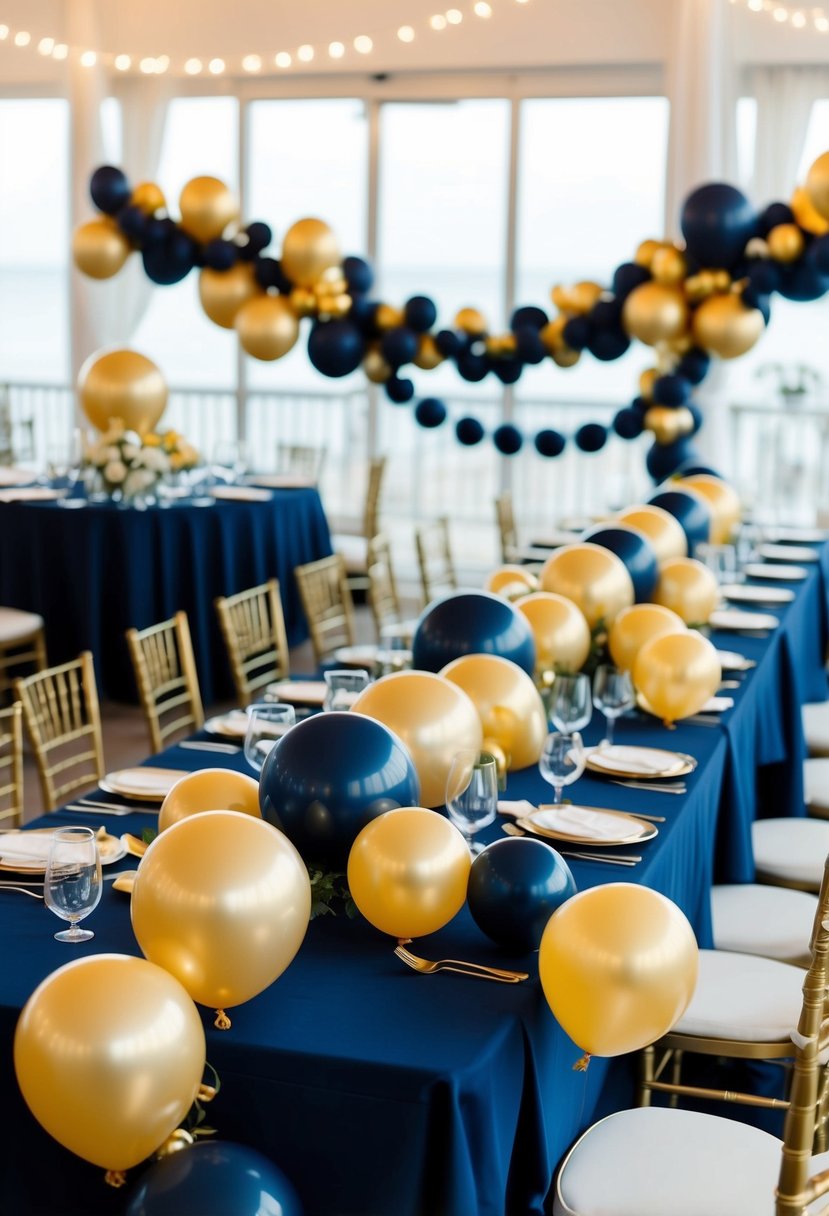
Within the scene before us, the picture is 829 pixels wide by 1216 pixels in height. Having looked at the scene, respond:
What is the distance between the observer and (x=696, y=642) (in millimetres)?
2990

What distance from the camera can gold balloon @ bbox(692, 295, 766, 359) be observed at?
4742mm

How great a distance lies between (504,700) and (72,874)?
3.13ft

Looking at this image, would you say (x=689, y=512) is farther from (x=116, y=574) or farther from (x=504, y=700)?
(x=116, y=574)

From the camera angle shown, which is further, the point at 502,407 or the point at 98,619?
the point at 502,407

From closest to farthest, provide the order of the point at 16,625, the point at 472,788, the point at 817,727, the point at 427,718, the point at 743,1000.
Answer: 1. the point at 472,788
2. the point at 427,718
3. the point at 743,1000
4. the point at 817,727
5. the point at 16,625

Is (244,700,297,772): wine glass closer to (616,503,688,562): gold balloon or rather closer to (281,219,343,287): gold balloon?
(616,503,688,562): gold balloon

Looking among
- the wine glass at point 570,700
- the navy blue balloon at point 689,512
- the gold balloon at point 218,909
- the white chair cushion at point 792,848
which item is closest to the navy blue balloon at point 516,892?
the gold balloon at point 218,909

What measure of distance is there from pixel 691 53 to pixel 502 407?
217 centimetres

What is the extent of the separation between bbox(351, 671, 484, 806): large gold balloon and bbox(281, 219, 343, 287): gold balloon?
289cm

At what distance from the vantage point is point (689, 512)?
173 inches

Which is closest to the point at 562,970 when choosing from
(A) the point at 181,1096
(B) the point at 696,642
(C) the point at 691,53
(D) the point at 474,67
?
(A) the point at 181,1096

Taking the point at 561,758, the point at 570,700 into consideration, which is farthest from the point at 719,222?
the point at 561,758

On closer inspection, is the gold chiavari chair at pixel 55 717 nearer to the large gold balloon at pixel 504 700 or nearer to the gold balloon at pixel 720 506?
the large gold balloon at pixel 504 700

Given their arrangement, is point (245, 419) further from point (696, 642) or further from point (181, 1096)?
point (181, 1096)
